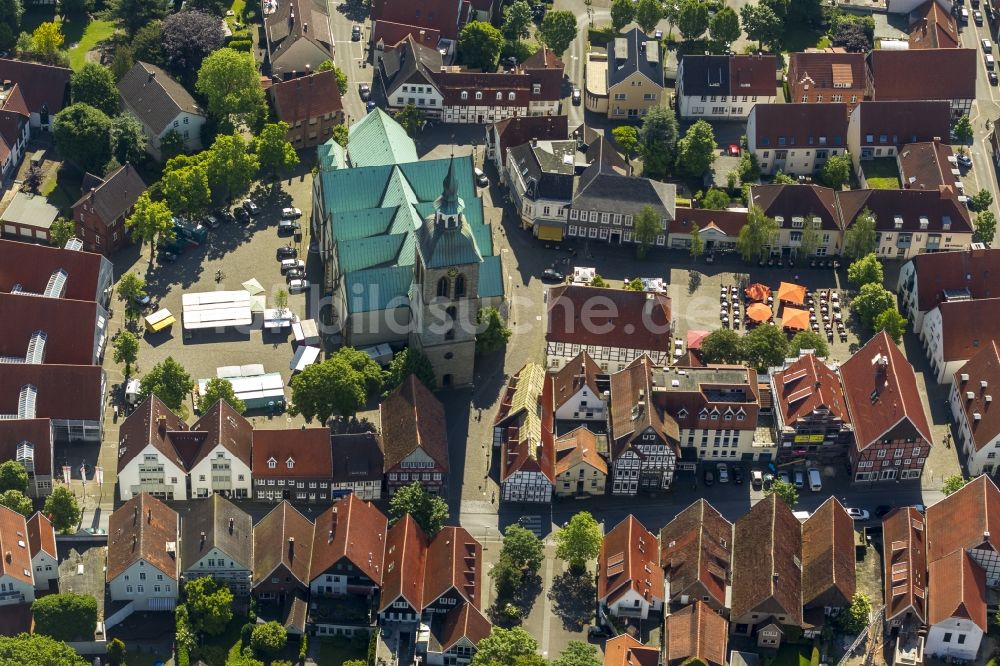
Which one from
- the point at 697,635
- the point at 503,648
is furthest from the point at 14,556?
the point at 697,635

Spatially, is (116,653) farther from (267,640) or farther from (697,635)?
(697,635)

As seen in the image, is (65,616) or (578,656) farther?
(65,616)

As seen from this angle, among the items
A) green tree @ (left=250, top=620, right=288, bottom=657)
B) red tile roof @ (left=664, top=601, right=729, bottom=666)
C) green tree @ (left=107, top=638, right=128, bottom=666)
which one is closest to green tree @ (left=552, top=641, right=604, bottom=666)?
red tile roof @ (left=664, top=601, right=729, bottom=666)

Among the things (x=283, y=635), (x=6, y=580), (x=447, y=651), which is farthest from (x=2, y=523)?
(x=447, y=651)

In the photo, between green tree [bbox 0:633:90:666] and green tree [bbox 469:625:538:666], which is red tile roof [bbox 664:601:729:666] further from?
green tree [bbox 0:633:90:666]

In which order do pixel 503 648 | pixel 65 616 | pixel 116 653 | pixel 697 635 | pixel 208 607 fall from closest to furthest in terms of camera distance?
1. pixel 503 648
2. pixel 65 616
3. pixel 697 635
4. pixel 116 653
5. pixel 208 607

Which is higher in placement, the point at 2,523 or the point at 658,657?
the point at 2,523

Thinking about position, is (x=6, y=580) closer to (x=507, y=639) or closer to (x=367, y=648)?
(x=367, y=648)
